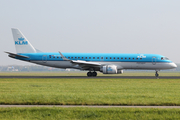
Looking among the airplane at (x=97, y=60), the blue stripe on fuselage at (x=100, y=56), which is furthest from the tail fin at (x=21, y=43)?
the blue stripe on fuselage at (x=100, y=56)

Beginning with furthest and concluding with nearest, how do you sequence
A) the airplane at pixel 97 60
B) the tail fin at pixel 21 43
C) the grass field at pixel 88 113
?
the tail fin at pixel 21 43 < the airplane at pixel 97 60 < the grass field at pixel 88 113

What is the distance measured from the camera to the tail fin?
4178 cm

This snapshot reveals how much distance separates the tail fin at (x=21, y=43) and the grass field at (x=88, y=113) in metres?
31.7

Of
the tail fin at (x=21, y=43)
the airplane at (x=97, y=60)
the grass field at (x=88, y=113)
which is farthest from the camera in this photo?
the tail fin at (x=21, y=43)

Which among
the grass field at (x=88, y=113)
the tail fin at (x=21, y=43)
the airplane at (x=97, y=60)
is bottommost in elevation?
the grass field at (x=88, y=113)

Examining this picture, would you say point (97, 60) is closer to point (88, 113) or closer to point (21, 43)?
point (21, 43)

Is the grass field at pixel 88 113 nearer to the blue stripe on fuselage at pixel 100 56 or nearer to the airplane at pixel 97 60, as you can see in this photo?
the airplane at pixel 97 60

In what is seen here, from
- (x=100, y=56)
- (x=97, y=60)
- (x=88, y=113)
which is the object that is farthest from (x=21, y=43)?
(x=88, y=113)

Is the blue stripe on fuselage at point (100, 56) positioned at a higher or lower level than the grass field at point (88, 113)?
higher

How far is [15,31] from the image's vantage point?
42.2 meters

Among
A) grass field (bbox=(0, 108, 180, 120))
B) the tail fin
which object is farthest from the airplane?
grass field (bbox=(0, 108, 180, 120))

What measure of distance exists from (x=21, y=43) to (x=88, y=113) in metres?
33.9

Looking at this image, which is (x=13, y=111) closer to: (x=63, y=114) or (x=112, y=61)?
(x=63, y=114)

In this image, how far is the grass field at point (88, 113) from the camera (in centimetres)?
1012
